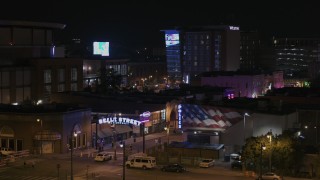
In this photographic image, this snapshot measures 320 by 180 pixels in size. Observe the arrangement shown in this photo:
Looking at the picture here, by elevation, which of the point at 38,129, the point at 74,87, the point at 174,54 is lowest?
the point at 38,129

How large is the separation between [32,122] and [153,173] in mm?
12281

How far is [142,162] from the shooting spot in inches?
1535

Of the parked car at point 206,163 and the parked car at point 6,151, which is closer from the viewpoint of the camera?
the parked car at point 206,163

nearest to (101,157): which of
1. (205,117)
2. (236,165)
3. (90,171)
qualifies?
(90,171)

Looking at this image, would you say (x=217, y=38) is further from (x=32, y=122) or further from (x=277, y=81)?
(x=32, y=122)

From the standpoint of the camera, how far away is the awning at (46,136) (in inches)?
1775

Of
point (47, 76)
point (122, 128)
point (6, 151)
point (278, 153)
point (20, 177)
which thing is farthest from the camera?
point (47, 76)

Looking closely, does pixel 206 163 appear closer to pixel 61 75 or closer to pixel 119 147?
pixel 119 147

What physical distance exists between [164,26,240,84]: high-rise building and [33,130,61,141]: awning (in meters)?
85.7

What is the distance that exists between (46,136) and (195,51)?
289ft

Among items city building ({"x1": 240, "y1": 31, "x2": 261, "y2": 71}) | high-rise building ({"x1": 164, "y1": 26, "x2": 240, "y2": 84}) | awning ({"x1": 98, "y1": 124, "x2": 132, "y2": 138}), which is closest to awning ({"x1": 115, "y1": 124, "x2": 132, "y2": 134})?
awning ({"x1": 98, "y1": 124, "x2": 132, "y2": 138})

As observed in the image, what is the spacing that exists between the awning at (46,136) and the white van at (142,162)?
8110 millimetres

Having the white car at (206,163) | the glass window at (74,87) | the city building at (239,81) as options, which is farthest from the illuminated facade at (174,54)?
the white car at (206,163)

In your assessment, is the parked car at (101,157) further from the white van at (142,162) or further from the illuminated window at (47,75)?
the illuminated window at (47,75)
